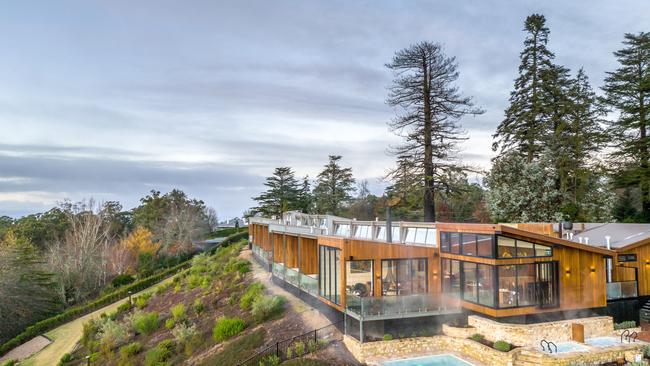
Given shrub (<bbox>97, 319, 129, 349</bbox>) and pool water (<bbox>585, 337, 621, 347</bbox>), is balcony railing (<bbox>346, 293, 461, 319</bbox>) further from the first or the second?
shrub (<bbox>97, 319, 129, 349</bbox>)

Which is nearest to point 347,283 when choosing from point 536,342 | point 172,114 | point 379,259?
point 379,259

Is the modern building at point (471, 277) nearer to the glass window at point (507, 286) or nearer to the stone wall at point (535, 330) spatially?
the glass window at point (507, 286)

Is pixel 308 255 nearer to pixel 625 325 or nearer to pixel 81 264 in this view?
pixel 625 325

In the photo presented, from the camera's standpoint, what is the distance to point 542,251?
14.4 metres

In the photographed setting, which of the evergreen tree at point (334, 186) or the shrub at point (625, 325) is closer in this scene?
the shrub at point (625, 325)

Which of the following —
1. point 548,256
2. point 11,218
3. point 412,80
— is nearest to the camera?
point 548,256

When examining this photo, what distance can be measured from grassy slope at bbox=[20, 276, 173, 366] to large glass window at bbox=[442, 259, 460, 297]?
23463 mm

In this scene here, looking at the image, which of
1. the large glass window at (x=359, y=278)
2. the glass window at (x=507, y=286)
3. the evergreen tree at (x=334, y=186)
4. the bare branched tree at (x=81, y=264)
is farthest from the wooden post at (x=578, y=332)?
the bare branched tree at (x=81, y=264)

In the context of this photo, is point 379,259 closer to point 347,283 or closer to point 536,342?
point 347,283

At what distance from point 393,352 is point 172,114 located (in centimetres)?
2012

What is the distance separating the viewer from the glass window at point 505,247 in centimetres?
1360

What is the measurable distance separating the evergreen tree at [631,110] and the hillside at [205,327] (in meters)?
22.9

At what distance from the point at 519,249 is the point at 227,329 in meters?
11.7

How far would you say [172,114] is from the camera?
26.3 meters
